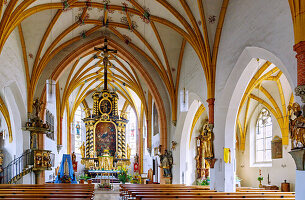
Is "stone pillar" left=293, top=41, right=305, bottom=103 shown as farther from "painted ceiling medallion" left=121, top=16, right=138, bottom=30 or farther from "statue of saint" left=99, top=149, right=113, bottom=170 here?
"statue of saint" left=99, top=149, right=113, bottom=170

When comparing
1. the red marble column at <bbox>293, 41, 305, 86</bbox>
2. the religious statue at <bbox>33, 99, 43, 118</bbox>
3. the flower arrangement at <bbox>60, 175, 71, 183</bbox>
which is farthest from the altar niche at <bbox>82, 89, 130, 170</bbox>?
the red marble column at <bbox>293, 41, 305, 86</bbox>

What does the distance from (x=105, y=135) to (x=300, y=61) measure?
2652 centimetres

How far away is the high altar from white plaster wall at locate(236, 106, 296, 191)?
1172cm

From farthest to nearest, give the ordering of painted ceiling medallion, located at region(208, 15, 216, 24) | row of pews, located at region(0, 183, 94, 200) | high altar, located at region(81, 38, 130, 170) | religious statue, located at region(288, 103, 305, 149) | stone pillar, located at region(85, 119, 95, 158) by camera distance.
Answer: stone pillar, located at region(85, 119, 95, 158) < high altar, located at region(81, 38, 130, 170) < painted ceiling medallion, located at region(208, 15, 216, 24) < row of pews, located at region(0, 183, 94, 200) < religious statue, located at region(288, 103, 305, 149)

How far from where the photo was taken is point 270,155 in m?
20.1

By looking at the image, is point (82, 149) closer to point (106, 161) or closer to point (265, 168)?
point (106, 161)

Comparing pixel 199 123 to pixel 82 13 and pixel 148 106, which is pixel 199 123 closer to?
pixel 148 106

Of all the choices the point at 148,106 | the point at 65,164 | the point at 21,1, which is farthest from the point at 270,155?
the point at 21,1

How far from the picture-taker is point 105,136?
3206cm

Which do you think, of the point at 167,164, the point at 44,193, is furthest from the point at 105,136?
the point at 44,193

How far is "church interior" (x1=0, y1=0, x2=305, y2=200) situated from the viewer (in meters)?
8.83

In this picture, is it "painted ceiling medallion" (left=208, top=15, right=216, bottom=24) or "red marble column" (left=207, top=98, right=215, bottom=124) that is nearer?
"painted ceiling medallion" (left=208, top=15, right=216, bottom=24)

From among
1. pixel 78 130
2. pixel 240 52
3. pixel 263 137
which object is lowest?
pixel 263 137

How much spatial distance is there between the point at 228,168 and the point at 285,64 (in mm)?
5226
